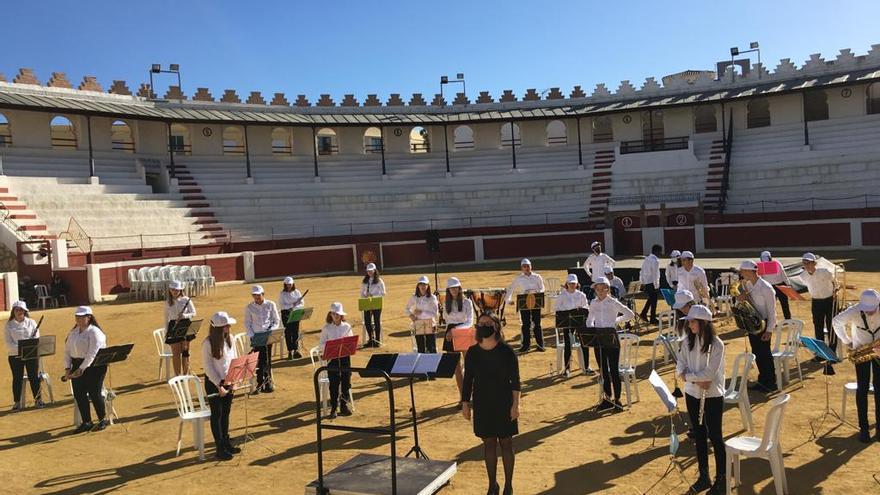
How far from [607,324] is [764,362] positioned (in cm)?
252

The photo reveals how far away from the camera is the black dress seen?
6.71 meters

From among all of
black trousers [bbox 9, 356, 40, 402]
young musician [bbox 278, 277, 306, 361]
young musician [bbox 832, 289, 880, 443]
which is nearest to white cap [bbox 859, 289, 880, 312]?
young musician [bbox 832, 289, 880, 443]

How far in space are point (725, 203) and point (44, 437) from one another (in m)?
33.8

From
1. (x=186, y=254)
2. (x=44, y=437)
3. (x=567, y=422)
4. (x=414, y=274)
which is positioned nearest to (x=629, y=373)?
(x=567, y=422)

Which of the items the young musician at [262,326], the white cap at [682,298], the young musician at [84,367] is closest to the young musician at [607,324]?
the white cap at [682,298]

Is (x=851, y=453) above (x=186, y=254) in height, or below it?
below

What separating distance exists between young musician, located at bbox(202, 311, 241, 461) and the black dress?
3600 millimetres

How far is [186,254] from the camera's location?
97.9 ft

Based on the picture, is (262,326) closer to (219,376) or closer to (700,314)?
(219,376)

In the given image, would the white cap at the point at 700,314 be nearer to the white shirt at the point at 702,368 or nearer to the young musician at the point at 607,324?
the white shirt at the point at 702,368

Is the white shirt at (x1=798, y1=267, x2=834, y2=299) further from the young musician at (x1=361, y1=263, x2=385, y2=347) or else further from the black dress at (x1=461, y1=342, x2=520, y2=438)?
the young musician at (x1=361, y1=263, x2=385, y2=347)

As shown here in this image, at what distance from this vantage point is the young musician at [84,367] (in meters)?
10.1

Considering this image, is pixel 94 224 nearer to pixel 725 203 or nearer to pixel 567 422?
pixel 567 422

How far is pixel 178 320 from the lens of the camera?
12391 mm
